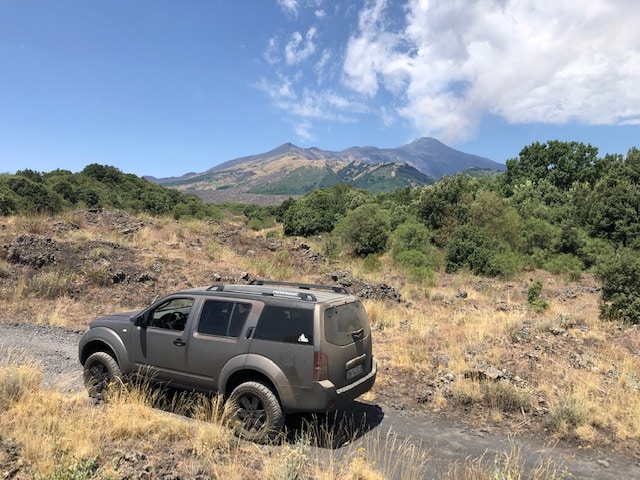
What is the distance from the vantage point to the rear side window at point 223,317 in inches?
227

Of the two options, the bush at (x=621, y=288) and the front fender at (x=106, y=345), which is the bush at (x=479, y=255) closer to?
the bush at (x=621, y=288)

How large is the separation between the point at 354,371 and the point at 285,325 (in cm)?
118

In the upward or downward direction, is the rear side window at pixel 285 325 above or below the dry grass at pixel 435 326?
above

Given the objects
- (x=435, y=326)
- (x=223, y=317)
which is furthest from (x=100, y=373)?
(x=435, y=326)

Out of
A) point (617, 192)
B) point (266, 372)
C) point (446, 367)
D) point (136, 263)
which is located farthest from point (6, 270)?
point (617, 192)

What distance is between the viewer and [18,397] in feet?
18.5

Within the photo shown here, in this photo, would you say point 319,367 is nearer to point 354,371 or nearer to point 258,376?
point 354,371

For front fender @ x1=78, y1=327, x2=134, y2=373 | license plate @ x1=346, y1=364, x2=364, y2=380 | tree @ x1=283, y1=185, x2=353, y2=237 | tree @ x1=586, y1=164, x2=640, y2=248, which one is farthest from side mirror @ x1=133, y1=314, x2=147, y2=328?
tree @ x1=283, y1=185, x2=353, y2=237

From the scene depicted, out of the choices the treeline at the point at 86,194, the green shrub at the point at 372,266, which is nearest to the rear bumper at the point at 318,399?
the green shrub at the point at 372,266

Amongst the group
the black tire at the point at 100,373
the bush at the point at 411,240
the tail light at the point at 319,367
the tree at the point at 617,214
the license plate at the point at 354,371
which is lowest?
the black tire at the point at 100,373

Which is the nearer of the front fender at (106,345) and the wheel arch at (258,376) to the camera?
the wheel arch at (258,376)

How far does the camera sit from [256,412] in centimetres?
535

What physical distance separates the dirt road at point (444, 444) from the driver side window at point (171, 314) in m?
1.95

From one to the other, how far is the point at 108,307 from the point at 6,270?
4.16 meters
